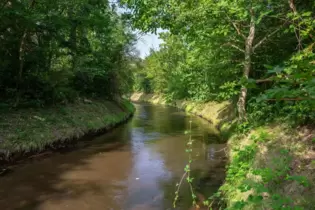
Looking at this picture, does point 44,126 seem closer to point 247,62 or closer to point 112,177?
point 112,177

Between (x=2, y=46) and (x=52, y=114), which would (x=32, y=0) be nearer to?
(x=2, y=46)

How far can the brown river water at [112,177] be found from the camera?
600 cm

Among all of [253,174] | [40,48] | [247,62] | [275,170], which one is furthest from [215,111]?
[253,174]

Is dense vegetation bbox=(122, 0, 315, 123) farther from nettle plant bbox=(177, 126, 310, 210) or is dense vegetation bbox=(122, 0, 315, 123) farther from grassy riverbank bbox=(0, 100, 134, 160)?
grassy riverbank bbox=(0, 100, 134, 160)

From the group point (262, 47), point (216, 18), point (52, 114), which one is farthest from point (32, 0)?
point (262, 47)

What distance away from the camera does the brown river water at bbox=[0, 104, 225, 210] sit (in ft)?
19.7

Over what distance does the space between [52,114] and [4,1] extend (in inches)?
194

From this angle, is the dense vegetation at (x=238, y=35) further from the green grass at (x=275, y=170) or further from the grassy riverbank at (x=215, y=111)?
the grassy riverbank at (x=215, y=111)

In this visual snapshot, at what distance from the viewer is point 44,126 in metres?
10.5

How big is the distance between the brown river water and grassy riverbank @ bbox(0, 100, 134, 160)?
29.7 inches

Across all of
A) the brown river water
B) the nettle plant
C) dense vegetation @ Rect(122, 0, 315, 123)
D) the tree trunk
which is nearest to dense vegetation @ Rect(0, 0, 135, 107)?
the brown river water

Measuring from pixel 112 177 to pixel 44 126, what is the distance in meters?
4.43

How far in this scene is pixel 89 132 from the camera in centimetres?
1312

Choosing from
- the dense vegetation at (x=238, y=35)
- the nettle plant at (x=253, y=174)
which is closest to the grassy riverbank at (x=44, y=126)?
the dense vegetation at (x=238, y=35)
